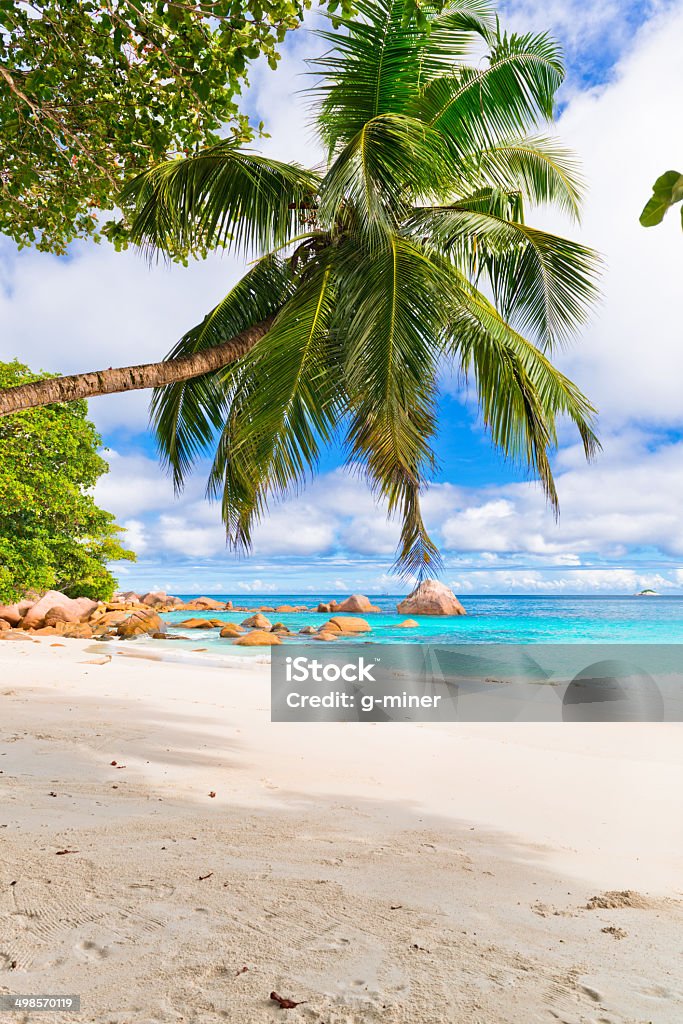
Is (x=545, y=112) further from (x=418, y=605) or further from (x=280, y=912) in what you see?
(x=418, y=605)

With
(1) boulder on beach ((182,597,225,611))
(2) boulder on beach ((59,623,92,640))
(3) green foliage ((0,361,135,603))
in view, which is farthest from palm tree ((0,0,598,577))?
(1) boulder on beach ((182,597,225,611))

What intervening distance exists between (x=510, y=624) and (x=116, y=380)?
37.4 meters

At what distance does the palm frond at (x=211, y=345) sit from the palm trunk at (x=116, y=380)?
4.15 ft

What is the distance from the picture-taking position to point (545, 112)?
6836mm

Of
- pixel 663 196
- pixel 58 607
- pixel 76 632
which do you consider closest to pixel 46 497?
pixel 76 632

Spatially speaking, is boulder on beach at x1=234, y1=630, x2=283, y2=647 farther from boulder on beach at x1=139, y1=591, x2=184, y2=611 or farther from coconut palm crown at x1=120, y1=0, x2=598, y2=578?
boulder on beach at x1=139, y1=591, x2=184, y2=611

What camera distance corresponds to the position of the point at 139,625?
2084cm

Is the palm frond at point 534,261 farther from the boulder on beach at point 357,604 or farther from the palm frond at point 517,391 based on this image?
Result: the boulder on beach at point 357,604

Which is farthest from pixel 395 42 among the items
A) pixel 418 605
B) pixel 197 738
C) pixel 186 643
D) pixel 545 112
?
pixel 418 605

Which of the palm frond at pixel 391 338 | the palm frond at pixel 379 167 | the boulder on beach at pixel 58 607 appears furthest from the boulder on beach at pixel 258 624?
the palm frond at pixel 379 167

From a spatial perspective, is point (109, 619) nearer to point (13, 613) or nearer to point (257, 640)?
point (13, 613)

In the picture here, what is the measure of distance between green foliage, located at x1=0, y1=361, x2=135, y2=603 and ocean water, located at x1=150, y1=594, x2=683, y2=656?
380 cm

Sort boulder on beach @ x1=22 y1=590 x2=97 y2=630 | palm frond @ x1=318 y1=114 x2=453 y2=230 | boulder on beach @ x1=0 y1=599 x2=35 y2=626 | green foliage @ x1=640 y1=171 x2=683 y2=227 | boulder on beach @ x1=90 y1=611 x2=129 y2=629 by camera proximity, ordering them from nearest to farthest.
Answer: green foliage @ x1=640 y1=171 x2=683 y2=227 < palm frond @ x1=318 y1=114 x2=453 y2=230 < boulder on beach @ x1=0 y1=599 x2=35 y2=626 < boulder on beach @ x1=22 y1=590 x2=97 y2=630 < boulder on beach @ x1=90 y1=611 x2=129 y2=629

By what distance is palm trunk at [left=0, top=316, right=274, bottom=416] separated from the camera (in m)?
4.26
